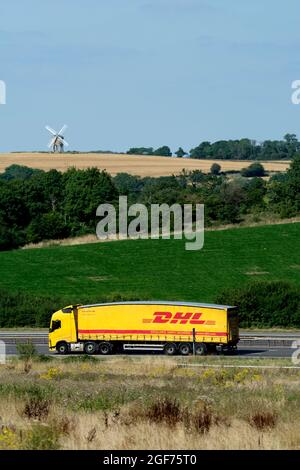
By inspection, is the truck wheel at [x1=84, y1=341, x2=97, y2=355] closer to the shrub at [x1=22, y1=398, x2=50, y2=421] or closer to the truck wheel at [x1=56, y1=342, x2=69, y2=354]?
the truck wheel at [x1=56, y1=342, x2=69, y2=354]

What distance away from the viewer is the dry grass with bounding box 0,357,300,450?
18.1 metres

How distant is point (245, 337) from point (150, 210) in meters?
60.7

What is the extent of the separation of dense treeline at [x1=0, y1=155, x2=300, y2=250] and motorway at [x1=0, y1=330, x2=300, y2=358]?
41.4 m

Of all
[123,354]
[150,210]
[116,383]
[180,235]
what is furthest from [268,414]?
[150,210]

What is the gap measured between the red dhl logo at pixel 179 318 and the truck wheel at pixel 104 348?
2572 millimetres

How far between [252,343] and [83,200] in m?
77.1

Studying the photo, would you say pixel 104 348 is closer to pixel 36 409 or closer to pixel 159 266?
pixel 36 409

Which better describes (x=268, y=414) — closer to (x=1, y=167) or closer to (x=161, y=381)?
(x=161, y=381)

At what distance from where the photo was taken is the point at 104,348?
51.8m

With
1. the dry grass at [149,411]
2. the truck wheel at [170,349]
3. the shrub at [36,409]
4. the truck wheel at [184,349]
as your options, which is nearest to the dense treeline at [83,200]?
the truck wheel at [170,349]
